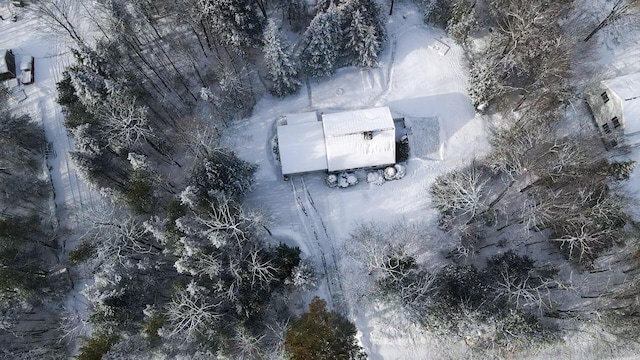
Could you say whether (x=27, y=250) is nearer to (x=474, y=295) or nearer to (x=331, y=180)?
(x=331, y=180)

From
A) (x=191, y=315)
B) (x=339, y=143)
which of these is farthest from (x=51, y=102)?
(x=339, y=143)

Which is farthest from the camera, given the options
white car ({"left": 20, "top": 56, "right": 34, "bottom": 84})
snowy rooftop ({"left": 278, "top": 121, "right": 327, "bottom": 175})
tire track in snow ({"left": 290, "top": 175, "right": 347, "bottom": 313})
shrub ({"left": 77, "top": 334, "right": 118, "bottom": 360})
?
white car ({"left": 20, "top": 56, "right": 34, "bottom": 84})

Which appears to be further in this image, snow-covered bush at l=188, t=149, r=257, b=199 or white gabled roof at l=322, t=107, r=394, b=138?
white gabled roof at l=322, t=107, r=394, b=138

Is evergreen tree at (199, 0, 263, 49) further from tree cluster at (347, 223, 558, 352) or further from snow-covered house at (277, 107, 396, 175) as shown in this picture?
tree cluster at (347, 223, 558, 352)

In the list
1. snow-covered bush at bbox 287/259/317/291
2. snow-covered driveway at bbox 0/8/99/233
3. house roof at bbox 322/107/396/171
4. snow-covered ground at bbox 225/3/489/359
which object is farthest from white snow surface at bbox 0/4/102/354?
house roof at bbox 322/107/396/171

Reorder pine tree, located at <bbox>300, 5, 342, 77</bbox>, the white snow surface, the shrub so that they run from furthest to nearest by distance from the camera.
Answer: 1. pine tree, located at <bbox>300, 5, 342, 77</bbox>
2. the white snow surface
3. the shrub

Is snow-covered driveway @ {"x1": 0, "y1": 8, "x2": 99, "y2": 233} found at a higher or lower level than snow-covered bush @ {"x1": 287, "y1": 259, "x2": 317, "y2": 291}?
higher
